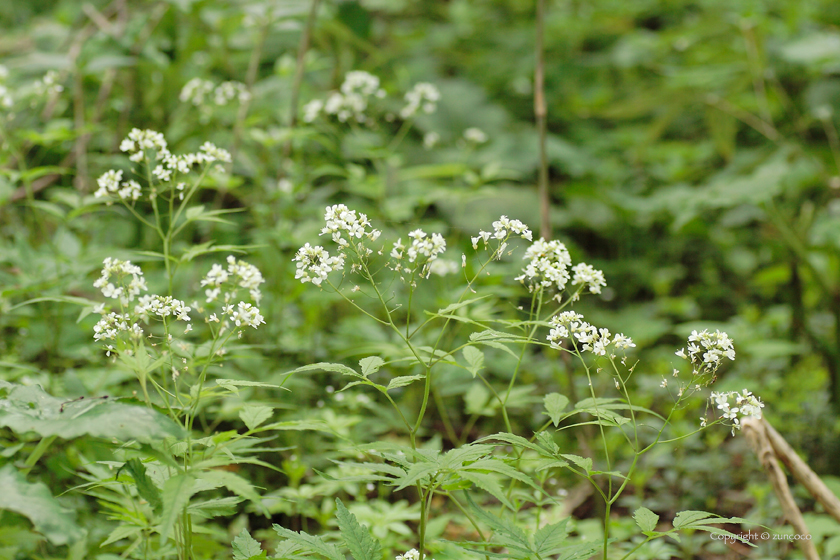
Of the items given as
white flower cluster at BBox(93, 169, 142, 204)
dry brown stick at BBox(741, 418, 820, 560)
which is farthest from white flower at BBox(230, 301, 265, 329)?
dry brown stick at BBox(741, 418, 820, 560)

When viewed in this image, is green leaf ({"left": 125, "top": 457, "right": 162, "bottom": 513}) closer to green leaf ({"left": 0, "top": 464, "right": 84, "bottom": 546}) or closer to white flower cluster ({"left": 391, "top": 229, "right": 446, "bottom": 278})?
green leaf ({"left": 0, "top": 464, "right": 84, "bottom": 546})

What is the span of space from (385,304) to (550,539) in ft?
1.55

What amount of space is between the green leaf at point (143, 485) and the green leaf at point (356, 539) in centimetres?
27

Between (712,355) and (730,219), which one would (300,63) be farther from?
(730,219)

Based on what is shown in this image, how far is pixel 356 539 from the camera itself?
972 millimetres

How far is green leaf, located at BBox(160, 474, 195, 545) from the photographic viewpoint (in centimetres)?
71

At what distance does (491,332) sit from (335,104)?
1.59 metres

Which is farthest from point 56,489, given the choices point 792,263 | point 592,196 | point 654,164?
point 654,164

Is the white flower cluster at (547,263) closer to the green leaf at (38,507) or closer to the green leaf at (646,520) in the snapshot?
the green leaf at (646,520)

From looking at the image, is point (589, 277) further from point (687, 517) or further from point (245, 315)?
point (245, 315)

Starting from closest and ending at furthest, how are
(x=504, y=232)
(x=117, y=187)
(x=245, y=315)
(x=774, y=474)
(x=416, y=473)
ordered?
(x=416, y=473)
(x=245, y=315)
(x=504, y=232)
(x=117, y=187)
(x=774, y=474)

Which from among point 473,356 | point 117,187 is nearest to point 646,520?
point 473,356

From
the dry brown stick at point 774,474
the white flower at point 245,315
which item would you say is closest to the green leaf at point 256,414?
the white flower at point 245,315

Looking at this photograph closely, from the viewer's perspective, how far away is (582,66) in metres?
5.05
